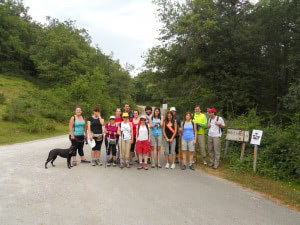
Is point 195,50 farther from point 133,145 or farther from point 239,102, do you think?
point 133,145

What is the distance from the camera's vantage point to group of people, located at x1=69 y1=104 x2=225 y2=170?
772 cm

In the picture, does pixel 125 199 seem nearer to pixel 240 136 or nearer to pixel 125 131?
pixel 125 131

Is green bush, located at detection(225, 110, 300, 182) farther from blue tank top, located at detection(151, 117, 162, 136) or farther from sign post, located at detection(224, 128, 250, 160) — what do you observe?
blue tank top, located at detection(151, 117, 162, 136)

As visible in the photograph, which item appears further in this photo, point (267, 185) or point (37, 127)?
point (37, 127)

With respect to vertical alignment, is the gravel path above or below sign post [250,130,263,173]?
below

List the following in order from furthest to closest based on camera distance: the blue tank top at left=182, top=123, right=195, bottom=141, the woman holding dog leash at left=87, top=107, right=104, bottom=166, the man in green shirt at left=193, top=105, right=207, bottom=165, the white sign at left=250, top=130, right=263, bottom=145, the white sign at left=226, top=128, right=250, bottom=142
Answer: the man in green shirt at left=193, top=105, right=207, bottom=165 → the white sign at left=226, top=128, right=250, bottom=142 → the blue tank top at left=182, top=123, right=195, bottom=141 → the woman holding dog leash at left=87, top=107, right=104, bottom=166 → the white sign at left=250, top=130, right=263, bottom=145

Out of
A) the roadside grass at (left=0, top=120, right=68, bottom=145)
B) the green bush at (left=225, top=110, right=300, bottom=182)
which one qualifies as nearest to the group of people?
the green bush at (left=225, top=110, right=300, bottom=182)

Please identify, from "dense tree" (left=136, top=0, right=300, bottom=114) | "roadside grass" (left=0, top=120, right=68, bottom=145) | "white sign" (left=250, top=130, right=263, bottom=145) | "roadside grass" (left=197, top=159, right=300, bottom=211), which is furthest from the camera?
"dense tree" (left=136, top=0, right=300, bottom=114)

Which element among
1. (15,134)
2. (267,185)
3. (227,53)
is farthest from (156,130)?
(227,53)

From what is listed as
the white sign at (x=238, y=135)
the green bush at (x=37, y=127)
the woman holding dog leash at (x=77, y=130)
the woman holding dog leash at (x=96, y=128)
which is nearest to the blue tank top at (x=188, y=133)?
the white sign at (x=238, y=135)

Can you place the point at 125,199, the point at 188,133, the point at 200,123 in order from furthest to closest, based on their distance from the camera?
the point at 200,123, the point at 188,133, the point at 125,199

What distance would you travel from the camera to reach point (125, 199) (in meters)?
5.18

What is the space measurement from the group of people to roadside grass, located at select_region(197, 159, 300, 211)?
1.86ft

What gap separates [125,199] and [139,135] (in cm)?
275
